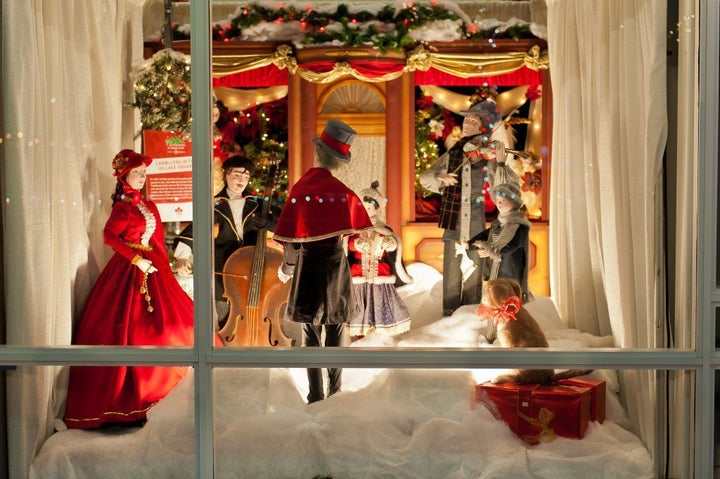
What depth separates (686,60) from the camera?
117 inches

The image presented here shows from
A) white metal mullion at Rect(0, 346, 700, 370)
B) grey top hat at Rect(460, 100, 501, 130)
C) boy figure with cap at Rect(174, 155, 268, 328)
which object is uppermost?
grey top hat at Rect(460, 100, 501, 130)

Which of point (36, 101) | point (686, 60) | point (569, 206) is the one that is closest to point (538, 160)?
point (569, 206)

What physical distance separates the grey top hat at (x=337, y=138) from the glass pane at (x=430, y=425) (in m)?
0.85

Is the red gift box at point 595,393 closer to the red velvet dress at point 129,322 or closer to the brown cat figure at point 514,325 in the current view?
the brown cat figure at point 514,325


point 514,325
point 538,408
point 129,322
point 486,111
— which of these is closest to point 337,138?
point 486,111

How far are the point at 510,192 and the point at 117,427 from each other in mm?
1820

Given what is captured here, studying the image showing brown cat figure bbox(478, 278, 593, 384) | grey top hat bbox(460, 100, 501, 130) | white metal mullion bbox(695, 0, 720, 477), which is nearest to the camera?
white metal mullion bbox(695, 0, 720, 477)

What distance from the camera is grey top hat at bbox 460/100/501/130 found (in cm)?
317

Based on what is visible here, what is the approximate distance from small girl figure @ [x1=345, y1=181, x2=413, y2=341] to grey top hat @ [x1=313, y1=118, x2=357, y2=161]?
0.58 feet

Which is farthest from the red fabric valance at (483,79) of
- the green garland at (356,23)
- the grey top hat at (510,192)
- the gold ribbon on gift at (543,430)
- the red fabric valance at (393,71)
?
the gold ribbon on gift at (543,430)

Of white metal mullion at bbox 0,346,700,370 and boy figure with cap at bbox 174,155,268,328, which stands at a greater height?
boy figure with cap at bbox 174,155,268,328

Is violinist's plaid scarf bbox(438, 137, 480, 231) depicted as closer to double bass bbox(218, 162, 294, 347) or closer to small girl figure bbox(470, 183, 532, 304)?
small girl figure bbox(470, 183, 532, 304)

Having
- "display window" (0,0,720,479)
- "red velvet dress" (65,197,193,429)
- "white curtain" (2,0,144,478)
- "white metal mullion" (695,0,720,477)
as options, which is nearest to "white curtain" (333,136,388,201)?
"display window" (0,0,720,479)

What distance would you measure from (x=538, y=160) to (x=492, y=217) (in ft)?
0.94
